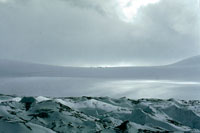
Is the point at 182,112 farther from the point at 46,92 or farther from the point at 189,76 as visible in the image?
the point at 189,76

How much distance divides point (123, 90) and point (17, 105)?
33.5ft

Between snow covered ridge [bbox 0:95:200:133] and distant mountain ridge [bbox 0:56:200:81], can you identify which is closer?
snow covered ridge [bbox 0:95:200:133]

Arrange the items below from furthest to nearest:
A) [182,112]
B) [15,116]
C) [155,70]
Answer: [155,70]
[182,112]
[15,116]

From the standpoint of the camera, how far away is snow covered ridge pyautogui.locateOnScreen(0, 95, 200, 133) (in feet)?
23.3

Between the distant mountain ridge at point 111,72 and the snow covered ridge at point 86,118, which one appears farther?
the distant mountain ridge at point 111,72

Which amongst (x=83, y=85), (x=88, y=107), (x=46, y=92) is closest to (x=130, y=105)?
(x=88, y=107)

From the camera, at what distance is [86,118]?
848cm

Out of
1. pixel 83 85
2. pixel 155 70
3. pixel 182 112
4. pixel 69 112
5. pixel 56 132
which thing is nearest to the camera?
pixel 56 132

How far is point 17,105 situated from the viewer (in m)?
9.59

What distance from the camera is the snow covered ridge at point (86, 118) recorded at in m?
7.11

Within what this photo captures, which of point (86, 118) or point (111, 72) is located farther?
point (111, 72)

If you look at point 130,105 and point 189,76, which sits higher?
point 189,76

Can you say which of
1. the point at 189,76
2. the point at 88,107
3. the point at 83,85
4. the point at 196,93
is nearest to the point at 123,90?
the point at 83,85

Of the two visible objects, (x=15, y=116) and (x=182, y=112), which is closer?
(x=15, y=116)
